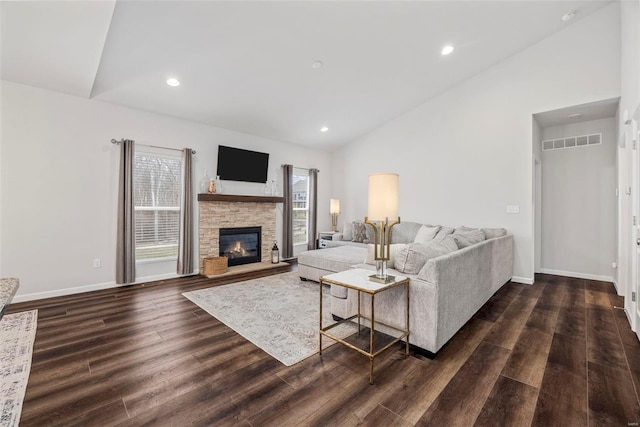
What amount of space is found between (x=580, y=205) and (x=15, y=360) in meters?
7.44

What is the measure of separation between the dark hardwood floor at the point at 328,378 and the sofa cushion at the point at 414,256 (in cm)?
69

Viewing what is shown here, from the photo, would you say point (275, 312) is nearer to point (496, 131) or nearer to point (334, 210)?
point (334, 210)

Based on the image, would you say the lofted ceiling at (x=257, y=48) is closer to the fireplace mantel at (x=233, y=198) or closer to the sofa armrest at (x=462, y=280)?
the fireplace mantel at (x=233, y=198)

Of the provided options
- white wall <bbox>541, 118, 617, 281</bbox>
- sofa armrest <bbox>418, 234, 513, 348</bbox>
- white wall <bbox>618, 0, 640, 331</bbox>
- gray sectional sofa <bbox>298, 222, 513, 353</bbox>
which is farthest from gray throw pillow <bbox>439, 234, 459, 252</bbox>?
white wall <bbox>541, 118, 617, 281</bbox>

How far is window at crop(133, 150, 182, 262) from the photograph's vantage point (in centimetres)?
447

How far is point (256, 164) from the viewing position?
5793mm

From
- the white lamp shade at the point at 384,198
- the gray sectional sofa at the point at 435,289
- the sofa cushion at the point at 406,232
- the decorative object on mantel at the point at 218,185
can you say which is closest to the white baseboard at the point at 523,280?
the gray sectional sofa at the point at 435,289

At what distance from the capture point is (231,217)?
5477mm

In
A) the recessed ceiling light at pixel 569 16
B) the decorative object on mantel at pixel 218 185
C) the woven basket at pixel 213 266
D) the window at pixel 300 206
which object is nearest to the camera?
the recessed ceiling light at pixel 569 16

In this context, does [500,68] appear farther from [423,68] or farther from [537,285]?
[537,285]

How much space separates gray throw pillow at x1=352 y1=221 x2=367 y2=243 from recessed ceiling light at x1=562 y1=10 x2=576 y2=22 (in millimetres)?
4399

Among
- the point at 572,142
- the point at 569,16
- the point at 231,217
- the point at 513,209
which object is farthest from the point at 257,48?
the point at 572,142

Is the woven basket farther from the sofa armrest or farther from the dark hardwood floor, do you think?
the sofa armrest

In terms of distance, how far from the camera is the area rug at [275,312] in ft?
8.01
